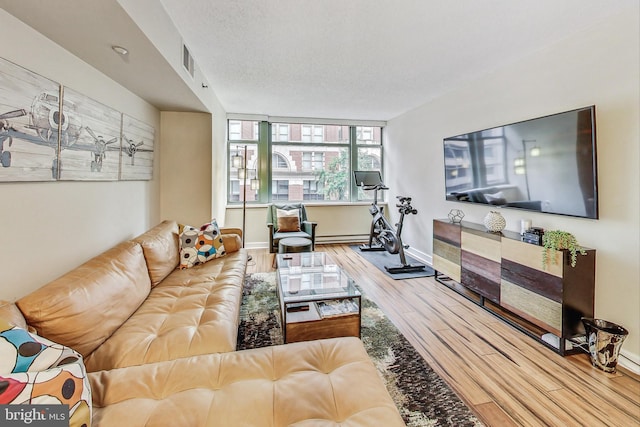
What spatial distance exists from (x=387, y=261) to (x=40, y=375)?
4072mm

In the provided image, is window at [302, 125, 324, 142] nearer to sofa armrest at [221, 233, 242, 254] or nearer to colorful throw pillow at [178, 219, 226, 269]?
sofa armrest at [221, 233, 242, 254]

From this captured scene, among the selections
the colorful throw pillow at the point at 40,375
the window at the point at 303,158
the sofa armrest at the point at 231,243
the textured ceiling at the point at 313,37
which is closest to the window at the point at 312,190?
the window at the point at 303,158

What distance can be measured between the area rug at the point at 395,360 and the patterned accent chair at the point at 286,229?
46.7 inches

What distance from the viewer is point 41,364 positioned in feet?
3.05

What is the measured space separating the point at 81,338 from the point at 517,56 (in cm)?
400

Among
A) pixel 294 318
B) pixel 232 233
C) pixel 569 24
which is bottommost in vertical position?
pixel 294 318

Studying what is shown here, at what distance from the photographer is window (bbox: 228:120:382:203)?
5.37 m

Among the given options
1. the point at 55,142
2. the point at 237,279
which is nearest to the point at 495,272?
the point at 237,279

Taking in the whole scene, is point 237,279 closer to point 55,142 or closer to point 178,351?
point 178,351

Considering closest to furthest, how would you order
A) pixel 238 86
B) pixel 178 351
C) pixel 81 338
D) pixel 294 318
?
1. pixel 81 338
2. pixel 178 351
3. pixel 294 318
4. pixel 238 86

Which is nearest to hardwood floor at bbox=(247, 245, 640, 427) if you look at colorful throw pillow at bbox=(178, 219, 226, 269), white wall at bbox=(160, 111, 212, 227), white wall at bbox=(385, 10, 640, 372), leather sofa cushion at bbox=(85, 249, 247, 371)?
white wall at bbox=(385, 10, 640, 372)

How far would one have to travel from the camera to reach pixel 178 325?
5.55 ft

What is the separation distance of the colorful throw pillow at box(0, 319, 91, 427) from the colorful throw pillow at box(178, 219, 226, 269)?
5.91 feet

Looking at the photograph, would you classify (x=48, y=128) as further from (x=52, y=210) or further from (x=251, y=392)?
(x=251, y=392)
